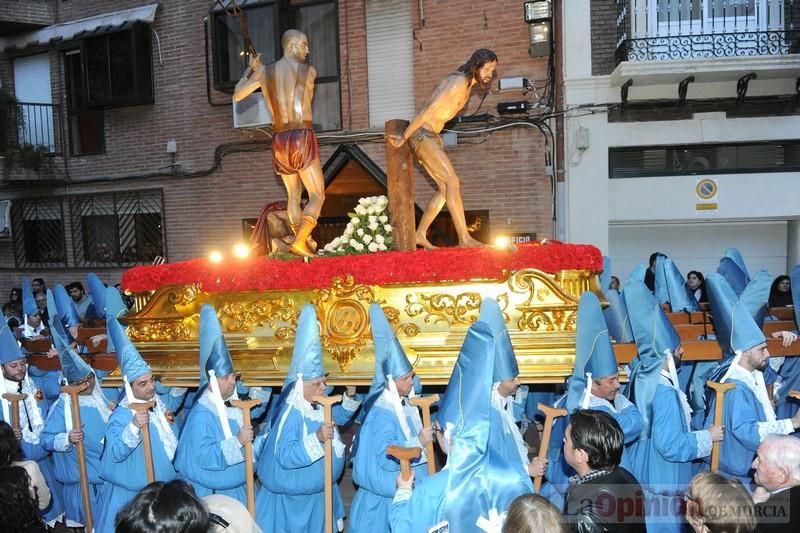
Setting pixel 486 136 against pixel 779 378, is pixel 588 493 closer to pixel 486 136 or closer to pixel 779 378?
pixel 779 378

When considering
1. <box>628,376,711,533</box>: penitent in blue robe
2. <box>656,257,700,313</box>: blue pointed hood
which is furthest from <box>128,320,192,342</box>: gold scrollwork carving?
<box>656,257,700,313</box>: blue pointed hood

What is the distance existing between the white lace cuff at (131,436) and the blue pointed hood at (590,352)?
2604 mm

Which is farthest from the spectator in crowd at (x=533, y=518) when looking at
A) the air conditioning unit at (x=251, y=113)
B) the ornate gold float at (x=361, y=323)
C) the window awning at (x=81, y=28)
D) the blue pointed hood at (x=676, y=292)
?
the window awning at (x=81, y=28)

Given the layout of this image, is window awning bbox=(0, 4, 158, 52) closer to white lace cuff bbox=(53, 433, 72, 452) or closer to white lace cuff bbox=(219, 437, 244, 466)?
white lace cuff bbox=(53, 433, 72, 452)

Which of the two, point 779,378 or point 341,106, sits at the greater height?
point 341,106

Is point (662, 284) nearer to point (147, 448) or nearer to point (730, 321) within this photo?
point (730, 321)

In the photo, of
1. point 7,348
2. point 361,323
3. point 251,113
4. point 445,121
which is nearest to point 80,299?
point 251,113

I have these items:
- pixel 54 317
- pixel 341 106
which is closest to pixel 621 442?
pixel 54 317

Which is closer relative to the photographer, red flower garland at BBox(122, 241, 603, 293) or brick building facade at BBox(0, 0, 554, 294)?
red flower garland at BBox(122, 241, 603, 293)

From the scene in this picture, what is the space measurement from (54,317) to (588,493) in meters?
5.25

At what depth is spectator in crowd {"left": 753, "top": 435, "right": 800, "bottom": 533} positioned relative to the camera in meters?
2.40

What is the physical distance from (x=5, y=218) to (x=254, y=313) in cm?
988

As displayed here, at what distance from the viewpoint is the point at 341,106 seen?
10562 mm

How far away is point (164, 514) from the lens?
2068mm
